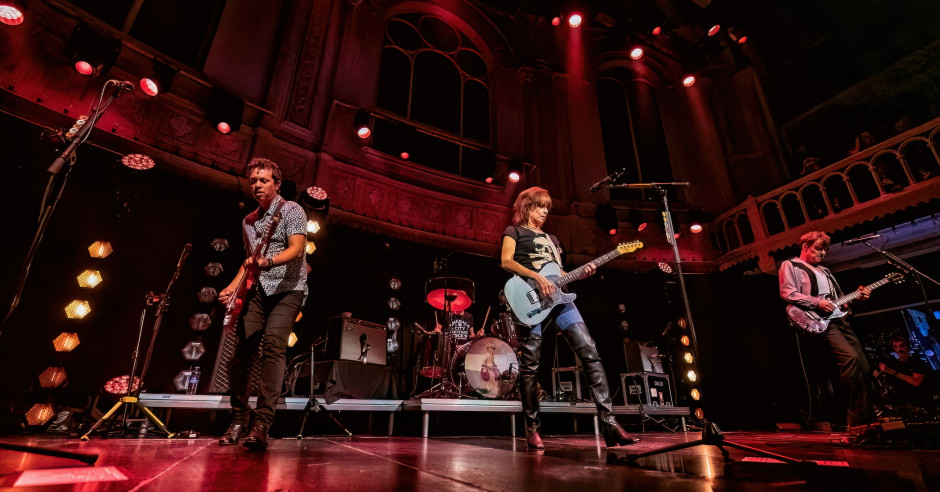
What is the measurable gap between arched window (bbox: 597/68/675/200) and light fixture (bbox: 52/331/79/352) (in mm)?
10055

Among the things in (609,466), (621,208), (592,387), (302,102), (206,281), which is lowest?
(609,466)

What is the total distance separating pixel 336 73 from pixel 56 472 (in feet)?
26.2

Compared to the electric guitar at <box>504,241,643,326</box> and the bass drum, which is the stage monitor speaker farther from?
the electric guitar at <box>504,241,643,326</box>

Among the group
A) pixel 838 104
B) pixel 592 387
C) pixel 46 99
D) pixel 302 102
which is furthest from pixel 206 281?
pixel 838 104

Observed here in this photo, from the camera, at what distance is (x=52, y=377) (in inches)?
179

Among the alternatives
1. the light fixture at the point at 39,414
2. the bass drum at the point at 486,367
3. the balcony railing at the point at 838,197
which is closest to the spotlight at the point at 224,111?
the light fixture at the point at 39,414

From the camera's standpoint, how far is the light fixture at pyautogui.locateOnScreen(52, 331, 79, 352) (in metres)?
4.70

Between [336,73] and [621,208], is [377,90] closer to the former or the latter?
[336,73]

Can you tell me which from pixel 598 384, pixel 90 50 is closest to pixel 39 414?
pixel 90 50

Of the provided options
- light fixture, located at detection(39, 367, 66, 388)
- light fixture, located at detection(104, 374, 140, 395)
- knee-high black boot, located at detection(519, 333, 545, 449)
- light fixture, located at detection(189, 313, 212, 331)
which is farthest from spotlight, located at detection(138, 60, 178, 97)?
knee-high black boot, located at detection(519, 333, 545, 449)

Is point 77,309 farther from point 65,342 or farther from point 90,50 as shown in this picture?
point 90,50

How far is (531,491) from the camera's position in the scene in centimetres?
117

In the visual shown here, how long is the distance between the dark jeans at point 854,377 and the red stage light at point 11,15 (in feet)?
32.9

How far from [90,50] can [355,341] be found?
517 centimetres
